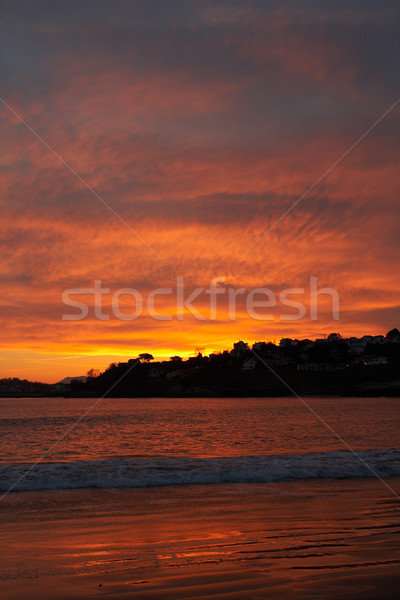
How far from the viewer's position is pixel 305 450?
95.5 feet

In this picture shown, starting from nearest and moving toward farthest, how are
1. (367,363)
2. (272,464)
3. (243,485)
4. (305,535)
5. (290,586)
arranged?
(290,586) < (305,535) < (243,485) < (272,464) < (367,363)

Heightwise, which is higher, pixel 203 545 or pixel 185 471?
pixel 203 545

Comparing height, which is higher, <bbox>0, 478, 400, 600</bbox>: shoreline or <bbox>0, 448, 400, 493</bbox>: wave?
<bbox>0, 478, 400, 600</bbox>: shoreline

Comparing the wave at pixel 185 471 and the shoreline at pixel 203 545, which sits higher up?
the shoreline at pixel 203 545

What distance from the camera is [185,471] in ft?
65.2

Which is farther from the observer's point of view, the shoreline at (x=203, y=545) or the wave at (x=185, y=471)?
the wave at (x=185, y=471)

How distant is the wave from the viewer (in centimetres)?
1823

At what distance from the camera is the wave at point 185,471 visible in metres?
18.2

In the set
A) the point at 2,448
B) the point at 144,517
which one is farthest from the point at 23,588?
the point at 2,448

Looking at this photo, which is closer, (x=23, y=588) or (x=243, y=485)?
(x=23, y=588)

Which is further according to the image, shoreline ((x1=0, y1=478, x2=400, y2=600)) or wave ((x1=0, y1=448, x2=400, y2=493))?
wave ((x1=0, y1=448, x2=400, y2=493))

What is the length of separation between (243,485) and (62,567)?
9769 mm

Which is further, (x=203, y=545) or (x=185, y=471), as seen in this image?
(x=185, y=471)

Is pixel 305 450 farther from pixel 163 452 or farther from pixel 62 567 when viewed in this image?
pixel 62 567
